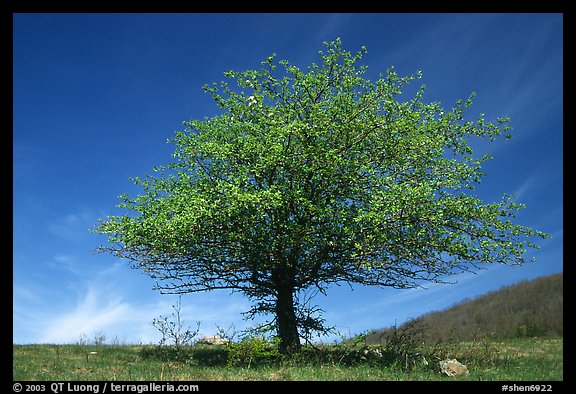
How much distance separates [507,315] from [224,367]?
2489cm

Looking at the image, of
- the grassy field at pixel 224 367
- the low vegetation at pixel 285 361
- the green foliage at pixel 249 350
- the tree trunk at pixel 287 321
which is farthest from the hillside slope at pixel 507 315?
the green foliage at pixel 249 350

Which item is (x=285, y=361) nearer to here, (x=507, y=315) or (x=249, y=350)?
(x=249, y=350)

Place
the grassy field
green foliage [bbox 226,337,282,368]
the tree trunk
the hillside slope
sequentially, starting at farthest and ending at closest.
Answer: the hillside slope
the tree trunk
green foliage [bbox 226,337,282,368]
the grassy field

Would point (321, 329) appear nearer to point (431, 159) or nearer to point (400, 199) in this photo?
point (400, 199)

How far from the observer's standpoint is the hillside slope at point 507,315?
111 ft

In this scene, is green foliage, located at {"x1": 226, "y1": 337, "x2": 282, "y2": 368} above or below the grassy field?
above

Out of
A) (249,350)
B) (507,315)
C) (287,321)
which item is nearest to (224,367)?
(249,350)

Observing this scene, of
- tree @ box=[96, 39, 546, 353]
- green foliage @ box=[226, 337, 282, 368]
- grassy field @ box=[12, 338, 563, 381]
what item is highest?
tree @ box=[96, 39, 546, 353]

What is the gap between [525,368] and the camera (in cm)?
2088

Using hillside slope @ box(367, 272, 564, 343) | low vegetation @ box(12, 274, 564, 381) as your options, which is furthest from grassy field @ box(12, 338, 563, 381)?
hillside slope @ box(367, 272, 564, 343)

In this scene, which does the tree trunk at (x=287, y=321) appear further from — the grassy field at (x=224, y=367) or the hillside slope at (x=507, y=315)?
the hillside slope at (x=507, y=315)

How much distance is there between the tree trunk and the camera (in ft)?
74.8

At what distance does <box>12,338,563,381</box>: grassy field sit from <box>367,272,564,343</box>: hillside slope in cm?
704

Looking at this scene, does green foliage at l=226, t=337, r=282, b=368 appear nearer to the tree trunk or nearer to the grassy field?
the grassy field
